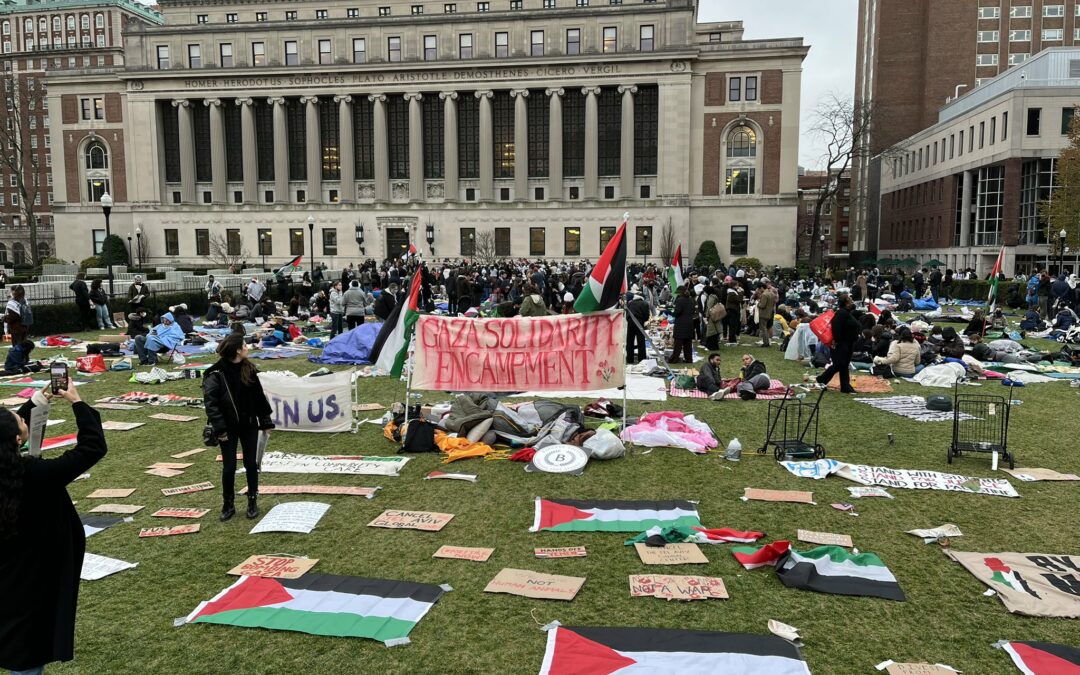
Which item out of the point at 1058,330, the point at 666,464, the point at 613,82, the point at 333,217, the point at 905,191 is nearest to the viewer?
the point at 666,464

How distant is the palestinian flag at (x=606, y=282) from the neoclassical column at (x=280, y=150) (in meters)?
63.3

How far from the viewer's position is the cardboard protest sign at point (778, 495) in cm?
938

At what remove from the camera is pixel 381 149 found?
67.5 meters

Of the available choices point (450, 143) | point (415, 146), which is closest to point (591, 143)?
point (450, 143)

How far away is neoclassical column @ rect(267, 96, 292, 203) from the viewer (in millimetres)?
67750

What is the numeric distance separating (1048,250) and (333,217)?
5845cm

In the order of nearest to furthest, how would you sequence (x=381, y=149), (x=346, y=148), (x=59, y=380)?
1. (x=59, y=380)
2. (x=381, y=149)
3. (x=346, y=148)

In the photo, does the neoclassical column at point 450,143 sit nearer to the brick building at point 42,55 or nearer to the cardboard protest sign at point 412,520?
the cardboard protest sign at point 412,520

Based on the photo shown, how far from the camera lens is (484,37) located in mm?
66375

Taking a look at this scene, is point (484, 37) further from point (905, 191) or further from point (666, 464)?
point (666, 464)

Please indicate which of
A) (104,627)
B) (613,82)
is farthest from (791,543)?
(613,82)

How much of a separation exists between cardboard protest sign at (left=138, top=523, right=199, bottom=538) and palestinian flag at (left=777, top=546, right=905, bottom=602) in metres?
6.48

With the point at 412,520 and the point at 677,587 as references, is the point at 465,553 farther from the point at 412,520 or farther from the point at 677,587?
the point at 677,587

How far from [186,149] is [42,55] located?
66.2 metres
